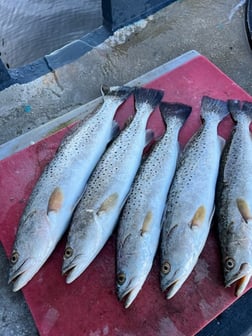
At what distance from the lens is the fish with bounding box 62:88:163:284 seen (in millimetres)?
2322

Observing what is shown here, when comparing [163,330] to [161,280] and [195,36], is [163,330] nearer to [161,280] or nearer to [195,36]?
[161,280]

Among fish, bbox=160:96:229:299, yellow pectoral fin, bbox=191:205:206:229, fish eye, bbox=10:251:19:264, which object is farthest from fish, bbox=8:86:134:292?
yellow pectoral fin, bbox=191:205:206:229

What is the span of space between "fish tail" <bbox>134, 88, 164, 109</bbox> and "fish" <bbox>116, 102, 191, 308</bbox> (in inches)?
6.0

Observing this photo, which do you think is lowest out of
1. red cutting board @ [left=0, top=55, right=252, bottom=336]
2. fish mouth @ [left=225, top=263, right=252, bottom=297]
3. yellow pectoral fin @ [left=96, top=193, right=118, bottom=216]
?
red cutting board @ [left=0, top=55, right=252, bottom=336]

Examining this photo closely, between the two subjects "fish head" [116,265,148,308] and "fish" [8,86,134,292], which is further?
"fish" [8,86,134,292]

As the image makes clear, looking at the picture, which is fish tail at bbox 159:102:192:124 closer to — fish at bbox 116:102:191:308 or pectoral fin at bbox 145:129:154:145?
fish at bbox 116:102:191:308

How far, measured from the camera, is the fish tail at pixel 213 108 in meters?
2.89

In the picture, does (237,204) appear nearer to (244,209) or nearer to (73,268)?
(244,209)

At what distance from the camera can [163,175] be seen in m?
2.58

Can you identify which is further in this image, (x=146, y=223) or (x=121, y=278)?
(x=146, y=223)

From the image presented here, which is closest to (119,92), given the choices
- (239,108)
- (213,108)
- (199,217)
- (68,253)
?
(213,108)

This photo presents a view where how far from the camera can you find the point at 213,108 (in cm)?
294

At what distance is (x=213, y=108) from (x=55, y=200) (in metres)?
1.18

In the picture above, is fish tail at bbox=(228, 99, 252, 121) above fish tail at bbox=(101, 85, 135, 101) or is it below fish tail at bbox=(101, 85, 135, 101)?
below
